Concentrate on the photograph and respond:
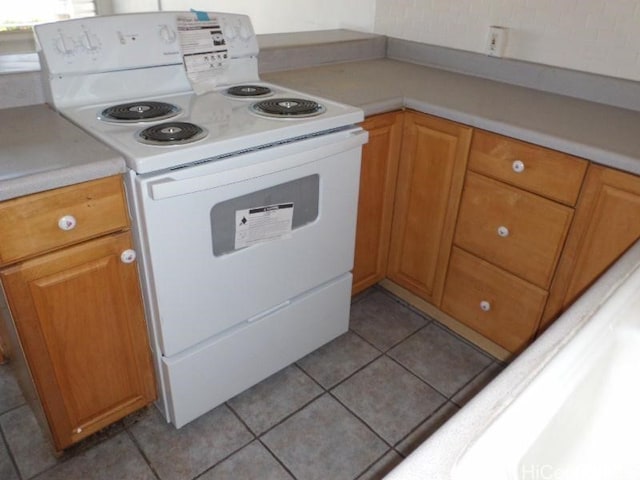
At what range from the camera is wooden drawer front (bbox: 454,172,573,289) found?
1578 millimetres

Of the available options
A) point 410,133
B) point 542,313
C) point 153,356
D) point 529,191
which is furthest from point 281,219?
point 542,313

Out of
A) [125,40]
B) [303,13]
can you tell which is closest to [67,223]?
[125,40]

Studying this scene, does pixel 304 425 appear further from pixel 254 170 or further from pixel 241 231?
pixel 254 170

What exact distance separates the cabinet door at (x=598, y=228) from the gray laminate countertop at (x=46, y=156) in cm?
127

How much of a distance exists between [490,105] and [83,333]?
1473 mm

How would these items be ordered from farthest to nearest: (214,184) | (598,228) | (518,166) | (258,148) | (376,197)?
1. (376,197)
2. (518,166)
3. (598,228)
4. (258,148)
5. (214,184)

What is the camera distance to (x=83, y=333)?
1.30 m

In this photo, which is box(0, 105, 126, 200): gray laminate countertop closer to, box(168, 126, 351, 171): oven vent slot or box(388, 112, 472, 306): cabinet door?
box(168, 126, 351, 171): oven vent slot

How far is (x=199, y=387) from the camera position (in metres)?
1.52

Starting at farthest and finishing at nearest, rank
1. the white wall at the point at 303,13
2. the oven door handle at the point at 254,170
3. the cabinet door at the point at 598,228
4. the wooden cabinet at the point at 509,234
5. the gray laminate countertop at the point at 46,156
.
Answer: the white wall at the point at 303,13 < the wooden cabinet at the point at 509,234 < the cabinet door at the point at 598,228 < the oven door handle at the point at 254,170 < the gray laminate countertop at the point at 46,156

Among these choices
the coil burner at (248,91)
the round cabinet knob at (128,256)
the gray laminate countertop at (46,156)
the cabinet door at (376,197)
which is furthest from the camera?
the cabinet door at (376,197)

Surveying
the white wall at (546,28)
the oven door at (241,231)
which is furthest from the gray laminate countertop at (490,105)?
the oven door at (241,231)

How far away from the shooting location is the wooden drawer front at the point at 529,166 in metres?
1.48

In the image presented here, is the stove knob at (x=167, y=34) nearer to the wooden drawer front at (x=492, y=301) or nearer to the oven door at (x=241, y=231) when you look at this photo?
the oven door at (x=241, y=231)
